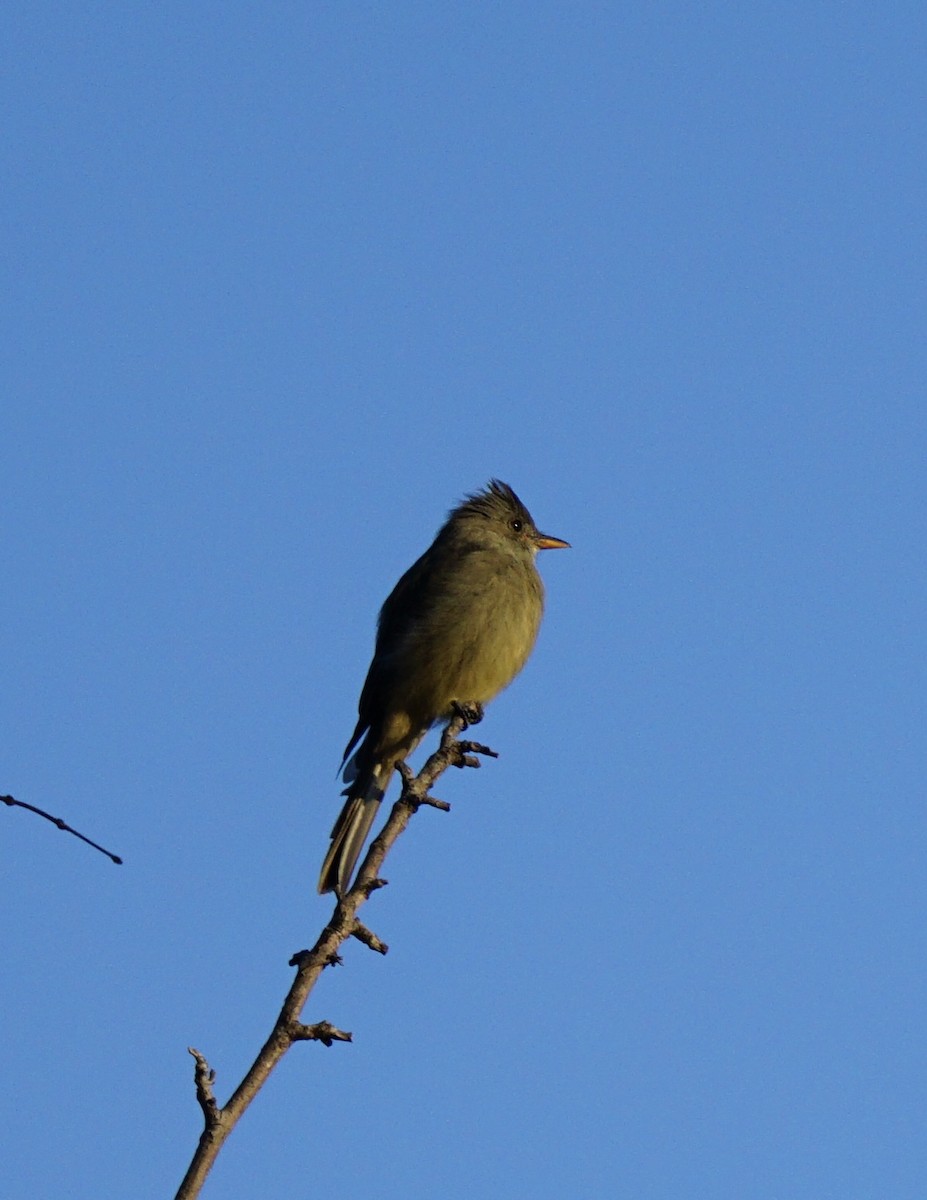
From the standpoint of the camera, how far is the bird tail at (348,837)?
7.18 meters

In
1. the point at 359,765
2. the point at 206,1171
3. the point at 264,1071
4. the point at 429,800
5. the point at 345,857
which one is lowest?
the point at 206,1171

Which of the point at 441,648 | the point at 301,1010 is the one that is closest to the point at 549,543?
the point at 441,648

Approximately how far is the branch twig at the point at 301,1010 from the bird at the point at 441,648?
4267 millimetres

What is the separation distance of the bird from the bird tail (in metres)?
0.13

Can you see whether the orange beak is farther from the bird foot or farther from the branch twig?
the branch twig

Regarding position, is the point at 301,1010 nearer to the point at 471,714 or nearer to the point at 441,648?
the point at 471,714

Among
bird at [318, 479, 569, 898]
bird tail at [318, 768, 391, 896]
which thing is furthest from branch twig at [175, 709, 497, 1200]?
bird at [318, 479, 569, 898]

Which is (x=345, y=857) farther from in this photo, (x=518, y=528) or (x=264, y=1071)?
(x=264, y=1071)

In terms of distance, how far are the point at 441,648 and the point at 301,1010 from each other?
5399 mm

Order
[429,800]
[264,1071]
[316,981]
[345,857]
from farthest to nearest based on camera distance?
[345,857] → [429,800] → [316,981] → [264,1071]

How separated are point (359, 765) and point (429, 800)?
4491 millimetres

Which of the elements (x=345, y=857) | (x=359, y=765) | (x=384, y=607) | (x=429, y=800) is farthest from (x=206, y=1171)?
(x=384, y=607)

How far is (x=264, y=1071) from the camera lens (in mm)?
2738

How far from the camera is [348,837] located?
7375 millimetres
